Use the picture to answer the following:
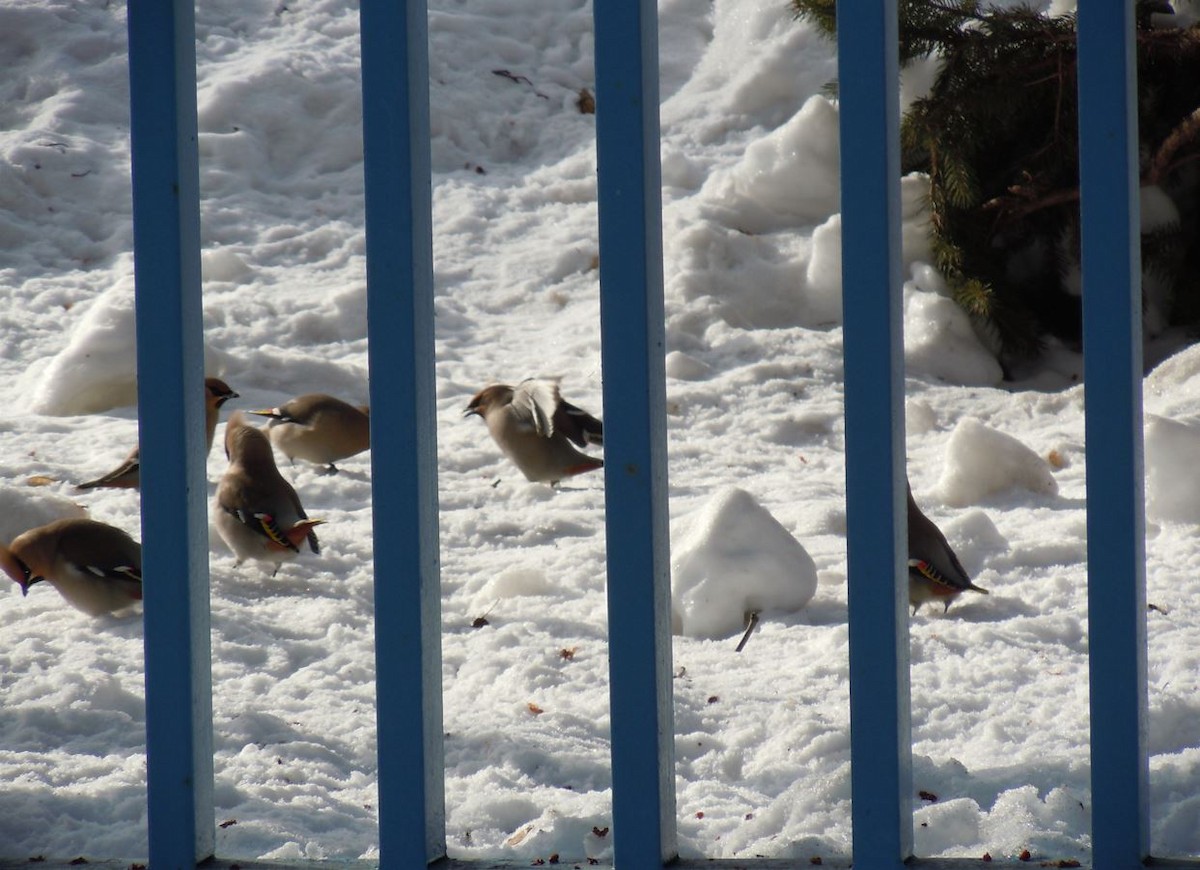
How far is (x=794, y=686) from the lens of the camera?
289 cm

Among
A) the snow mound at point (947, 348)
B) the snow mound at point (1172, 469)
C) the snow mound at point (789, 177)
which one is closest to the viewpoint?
the snow mound at point (1172, 469)

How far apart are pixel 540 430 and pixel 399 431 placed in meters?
2.96

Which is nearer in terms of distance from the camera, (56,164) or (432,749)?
(432,749)

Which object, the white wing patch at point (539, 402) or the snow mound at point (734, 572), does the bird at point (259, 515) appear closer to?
the white wing patch at point (539, 402)

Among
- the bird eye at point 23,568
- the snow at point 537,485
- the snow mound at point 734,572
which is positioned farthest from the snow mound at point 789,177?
the bird eye at point 23,568

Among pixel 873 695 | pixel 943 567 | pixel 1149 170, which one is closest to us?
pixel 873 695

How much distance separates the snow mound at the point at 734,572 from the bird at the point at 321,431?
1.70 metres

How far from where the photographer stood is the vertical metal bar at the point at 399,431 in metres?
1.56

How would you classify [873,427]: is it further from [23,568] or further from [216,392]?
[216,392]

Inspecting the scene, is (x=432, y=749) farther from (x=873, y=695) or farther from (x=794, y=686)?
(x=794, y=686)

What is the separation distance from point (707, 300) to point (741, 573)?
3096mm

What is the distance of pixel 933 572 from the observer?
130 inches

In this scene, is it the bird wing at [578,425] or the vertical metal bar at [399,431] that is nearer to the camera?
the vertical metal bar at [399,431]

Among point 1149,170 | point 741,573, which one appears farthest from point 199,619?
point 1149,170
